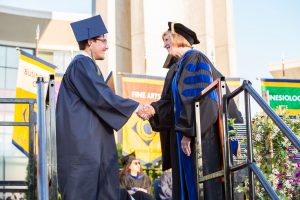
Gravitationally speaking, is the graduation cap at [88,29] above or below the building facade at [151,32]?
below

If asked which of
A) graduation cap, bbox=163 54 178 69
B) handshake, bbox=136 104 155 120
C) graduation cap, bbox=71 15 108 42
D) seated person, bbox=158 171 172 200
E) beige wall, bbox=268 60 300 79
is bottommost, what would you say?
seated person, bbox=158 171 172 200

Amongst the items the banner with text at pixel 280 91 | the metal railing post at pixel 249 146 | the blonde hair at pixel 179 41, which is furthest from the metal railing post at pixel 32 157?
the banner with text at pixel 280 91

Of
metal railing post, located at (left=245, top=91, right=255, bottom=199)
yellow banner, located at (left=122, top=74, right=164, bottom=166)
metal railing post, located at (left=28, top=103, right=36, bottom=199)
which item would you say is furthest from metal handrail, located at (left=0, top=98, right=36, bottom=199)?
yellow banner, located at (left=122, top=74, right=164, bottom=166)

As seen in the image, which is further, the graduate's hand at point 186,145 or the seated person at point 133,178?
the seated person at point 133,178

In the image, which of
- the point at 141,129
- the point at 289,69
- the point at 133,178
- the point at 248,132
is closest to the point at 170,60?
the point at 248,132

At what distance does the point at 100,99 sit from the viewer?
4598mm

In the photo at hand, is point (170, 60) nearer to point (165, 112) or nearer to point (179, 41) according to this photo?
point (179, 41)

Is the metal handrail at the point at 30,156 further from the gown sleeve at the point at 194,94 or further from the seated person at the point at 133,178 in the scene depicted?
the seated person at the point at 133,178

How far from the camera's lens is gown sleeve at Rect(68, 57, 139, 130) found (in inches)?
181

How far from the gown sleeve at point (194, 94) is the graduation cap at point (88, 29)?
2.54 feet

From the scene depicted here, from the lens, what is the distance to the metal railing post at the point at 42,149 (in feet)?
12.6

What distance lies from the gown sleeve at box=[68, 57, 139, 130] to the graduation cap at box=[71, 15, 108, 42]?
364 mm

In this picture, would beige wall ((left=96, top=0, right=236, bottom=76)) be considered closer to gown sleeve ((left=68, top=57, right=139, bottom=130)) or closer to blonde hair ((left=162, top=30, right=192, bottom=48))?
blonde hair ((left=162, top=30, right=192, bottom=48))

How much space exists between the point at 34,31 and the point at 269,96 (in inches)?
481
